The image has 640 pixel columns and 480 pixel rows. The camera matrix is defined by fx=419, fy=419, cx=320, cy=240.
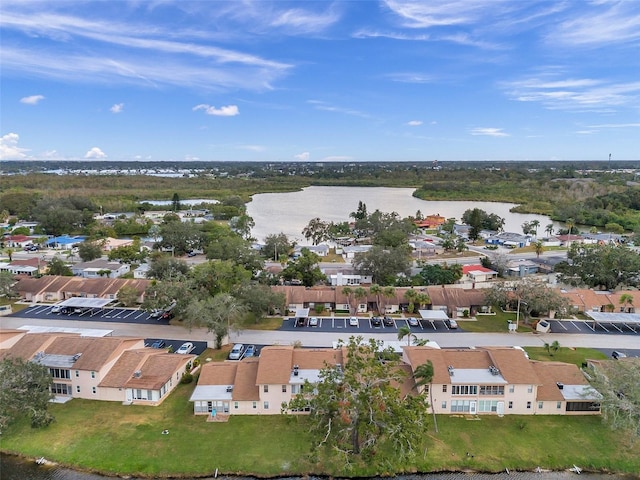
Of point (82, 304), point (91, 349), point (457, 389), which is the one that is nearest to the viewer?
point (457, 389)

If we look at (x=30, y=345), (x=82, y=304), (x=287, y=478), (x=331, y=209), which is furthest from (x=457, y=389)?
(x=331, y=209)

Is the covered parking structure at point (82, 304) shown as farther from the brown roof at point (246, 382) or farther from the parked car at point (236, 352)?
the brown roof at point (246, 382)

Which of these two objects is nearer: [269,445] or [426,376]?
[269,445]

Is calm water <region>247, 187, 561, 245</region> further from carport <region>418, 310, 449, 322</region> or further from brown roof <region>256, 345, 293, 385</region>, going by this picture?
brown roof <region>256, 345, 293, 385</region>

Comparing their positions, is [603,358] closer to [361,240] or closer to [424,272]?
[424,272]

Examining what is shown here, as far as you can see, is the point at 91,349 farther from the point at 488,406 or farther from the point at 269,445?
the point at 488,406

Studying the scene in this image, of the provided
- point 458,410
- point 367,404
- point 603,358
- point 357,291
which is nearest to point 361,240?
point 357,291

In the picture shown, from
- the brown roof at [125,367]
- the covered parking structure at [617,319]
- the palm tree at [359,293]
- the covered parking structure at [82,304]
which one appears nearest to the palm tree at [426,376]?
the palm tree at [359,293]
